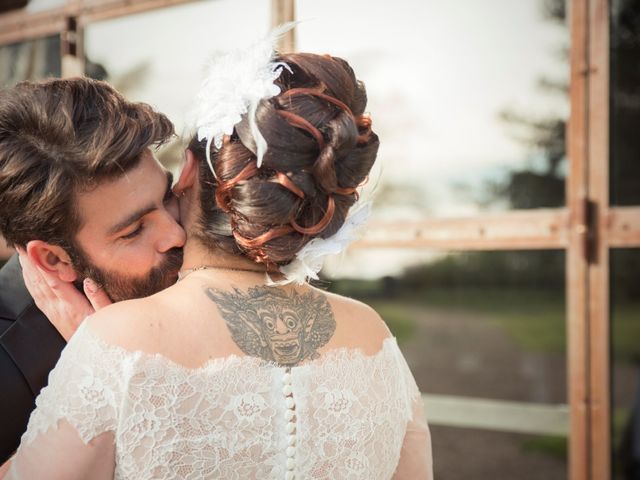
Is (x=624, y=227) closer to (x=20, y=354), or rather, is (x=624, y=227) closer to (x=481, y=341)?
(x=20, y=354)

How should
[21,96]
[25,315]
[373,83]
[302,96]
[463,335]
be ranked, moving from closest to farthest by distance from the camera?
[302,96] < [21,96] < [25,315] < [373,83] < [463,335]

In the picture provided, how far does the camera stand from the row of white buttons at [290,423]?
1.39 m

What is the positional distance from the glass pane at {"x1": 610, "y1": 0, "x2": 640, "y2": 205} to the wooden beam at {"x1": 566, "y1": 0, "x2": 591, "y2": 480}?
19 cm

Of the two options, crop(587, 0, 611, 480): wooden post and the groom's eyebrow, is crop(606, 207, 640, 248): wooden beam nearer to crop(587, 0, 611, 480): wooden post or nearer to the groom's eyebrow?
crop(587, 0, 611, 480): wooden post

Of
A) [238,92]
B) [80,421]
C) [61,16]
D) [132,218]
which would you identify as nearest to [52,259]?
[132,218]

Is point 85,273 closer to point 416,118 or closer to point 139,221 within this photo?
point 139,221

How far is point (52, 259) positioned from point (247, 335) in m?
0.67

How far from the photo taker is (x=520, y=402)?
4750 millimetres

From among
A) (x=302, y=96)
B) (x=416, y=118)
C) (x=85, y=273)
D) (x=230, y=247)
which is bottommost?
(x=416, y=118)

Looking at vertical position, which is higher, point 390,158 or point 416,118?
point 416,118

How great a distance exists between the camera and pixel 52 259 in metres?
1.75

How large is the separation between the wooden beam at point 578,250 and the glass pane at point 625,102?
0.63ft

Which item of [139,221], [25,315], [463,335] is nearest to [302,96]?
[139,221]

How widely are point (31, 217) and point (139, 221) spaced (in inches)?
10.4
